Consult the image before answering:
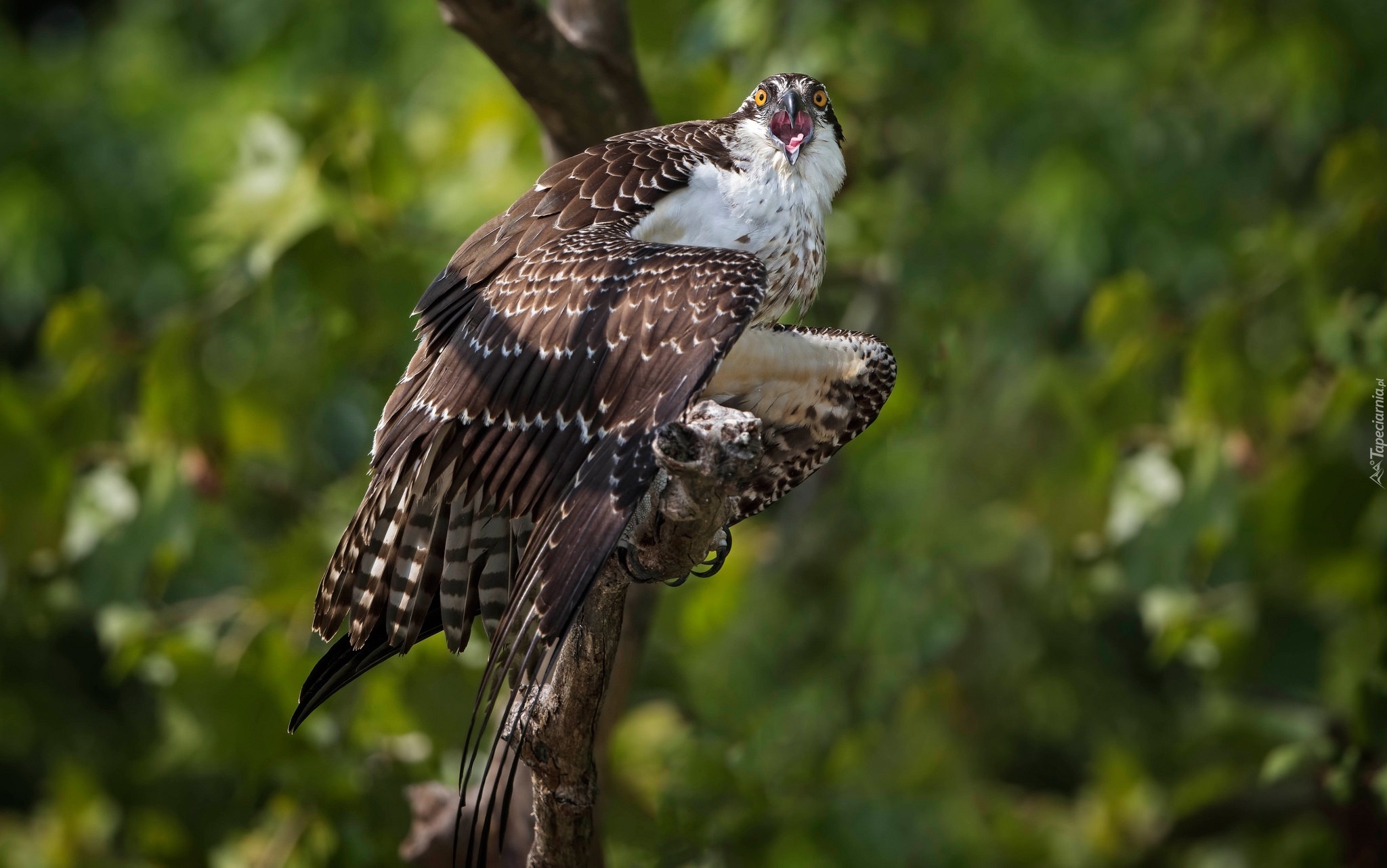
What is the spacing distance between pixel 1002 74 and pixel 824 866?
3.62 meters

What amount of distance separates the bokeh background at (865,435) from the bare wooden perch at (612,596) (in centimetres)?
136

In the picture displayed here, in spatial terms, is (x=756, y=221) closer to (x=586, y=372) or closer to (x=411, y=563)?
(x=586, y=372)

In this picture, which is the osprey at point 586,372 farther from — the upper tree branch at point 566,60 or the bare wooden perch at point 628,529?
the upper tree branch at point 566,60

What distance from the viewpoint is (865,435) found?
4859 millimetres

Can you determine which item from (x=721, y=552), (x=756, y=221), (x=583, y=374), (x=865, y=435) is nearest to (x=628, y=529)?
(x=583, y=374)

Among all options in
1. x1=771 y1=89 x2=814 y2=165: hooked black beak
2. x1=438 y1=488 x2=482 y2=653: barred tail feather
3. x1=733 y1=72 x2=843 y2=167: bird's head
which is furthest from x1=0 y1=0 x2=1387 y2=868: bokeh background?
x1=438 y1=488 x2=482 y2=653: barred tail feather

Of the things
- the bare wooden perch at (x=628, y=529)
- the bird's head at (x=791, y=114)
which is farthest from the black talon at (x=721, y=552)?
the bird's head at (x=791, y=114)

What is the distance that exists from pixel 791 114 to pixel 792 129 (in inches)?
1.7

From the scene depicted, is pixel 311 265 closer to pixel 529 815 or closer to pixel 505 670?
pixel 529 815

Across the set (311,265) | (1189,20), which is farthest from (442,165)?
(1189,20)

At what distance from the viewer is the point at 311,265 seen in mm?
4695

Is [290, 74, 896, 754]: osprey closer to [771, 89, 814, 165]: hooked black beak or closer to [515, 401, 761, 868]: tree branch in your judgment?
[771, 89, 814, 165]: hooked black beak

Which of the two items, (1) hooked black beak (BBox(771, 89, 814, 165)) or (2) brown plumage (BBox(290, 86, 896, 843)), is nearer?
(2) brown plumage (BBox(290, 86, 896, 843))

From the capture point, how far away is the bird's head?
11.0 ft
